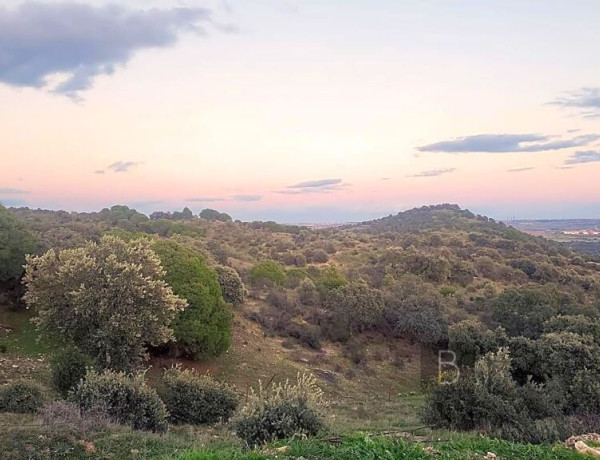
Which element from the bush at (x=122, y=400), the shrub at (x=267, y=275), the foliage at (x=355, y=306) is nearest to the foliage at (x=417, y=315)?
the foliage at (x=355, y=306)

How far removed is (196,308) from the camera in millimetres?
20594

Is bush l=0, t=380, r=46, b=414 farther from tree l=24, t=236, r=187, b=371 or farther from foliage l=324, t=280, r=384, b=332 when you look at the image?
foliage l=324, t=280, r=384, b=332

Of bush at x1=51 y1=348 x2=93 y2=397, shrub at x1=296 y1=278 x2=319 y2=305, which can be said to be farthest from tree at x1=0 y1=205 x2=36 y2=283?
shrub at x1=296 y1=278 x2=319 y2=305

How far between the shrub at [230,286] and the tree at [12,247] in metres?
9.37

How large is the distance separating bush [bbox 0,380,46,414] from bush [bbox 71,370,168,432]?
3.75 feet

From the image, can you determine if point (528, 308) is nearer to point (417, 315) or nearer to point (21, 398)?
point (417, 315)

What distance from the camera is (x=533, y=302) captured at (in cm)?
2961

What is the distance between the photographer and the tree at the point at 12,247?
2303 centimetres

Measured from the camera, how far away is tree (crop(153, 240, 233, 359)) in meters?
19.9

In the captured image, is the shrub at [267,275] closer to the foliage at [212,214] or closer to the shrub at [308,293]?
the shrub at [308,293]

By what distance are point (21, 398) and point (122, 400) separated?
264 centimetres

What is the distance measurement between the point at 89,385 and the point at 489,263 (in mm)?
43217

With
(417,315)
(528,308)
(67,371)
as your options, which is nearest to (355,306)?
(417,315)

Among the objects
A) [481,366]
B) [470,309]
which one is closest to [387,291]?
[470,309]
